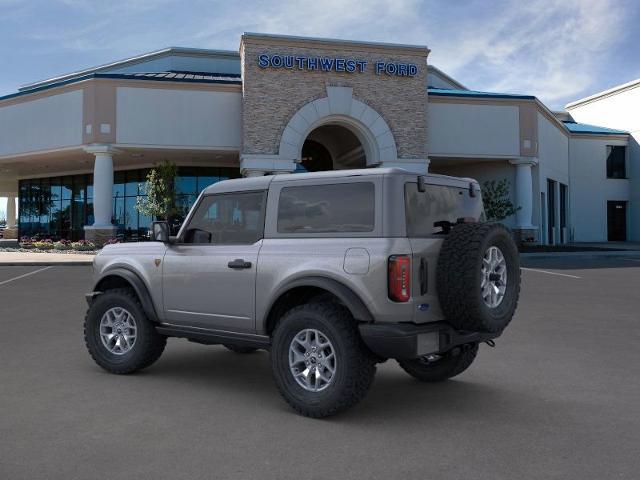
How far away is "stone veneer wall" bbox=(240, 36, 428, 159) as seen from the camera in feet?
94.7

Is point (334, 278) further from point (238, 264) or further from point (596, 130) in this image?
point (596, 130)

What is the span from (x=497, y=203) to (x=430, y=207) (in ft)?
90.1

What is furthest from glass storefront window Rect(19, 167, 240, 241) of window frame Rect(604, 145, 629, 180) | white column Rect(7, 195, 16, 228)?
window frame Rect(604, 145, 629, 180)

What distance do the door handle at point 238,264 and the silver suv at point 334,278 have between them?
0.05 ft

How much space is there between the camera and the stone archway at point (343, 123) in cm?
2930

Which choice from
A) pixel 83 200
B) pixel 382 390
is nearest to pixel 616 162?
pixel 83 200

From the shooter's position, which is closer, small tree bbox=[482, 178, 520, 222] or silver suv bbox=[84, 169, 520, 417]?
silver suv bbox=[84, 169, 520, 417]

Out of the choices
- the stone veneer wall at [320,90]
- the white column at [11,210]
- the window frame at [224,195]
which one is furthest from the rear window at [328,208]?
the white column at [11,210]

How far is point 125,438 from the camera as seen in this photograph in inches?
172

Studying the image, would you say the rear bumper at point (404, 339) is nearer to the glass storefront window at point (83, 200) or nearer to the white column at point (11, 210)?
the glass storefront window at point (83, 200)

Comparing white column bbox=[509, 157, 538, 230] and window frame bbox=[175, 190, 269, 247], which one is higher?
white column bbox=[509, 157, 538, 230]

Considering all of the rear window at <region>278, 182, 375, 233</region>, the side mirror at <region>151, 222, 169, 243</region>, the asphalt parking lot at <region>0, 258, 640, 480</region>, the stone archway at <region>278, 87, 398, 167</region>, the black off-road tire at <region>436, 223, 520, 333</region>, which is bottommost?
the asphalt parking lot at <region>0, 258, 640, 480</region>

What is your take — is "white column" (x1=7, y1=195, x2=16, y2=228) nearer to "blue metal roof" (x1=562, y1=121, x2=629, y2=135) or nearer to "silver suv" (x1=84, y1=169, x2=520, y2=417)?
"blue metal roof" (x1=562, y1=121, x2=629, y2=135)

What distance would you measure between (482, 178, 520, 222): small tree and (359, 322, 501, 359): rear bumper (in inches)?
1070
